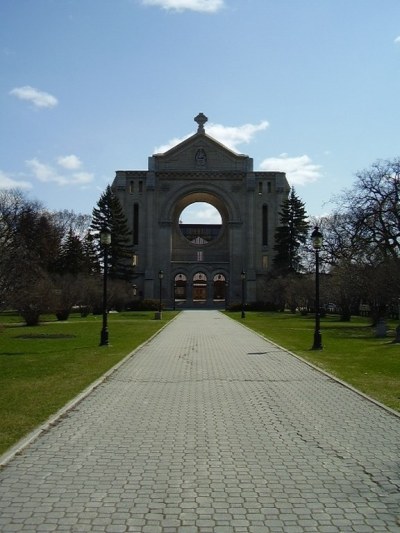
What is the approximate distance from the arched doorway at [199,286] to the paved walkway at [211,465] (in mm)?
72313

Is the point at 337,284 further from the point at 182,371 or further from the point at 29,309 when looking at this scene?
the point at 182,371

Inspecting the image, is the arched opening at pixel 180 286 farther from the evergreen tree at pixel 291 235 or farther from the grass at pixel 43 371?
the grass at pixel 43 371

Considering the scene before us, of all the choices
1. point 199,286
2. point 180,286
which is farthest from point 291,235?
point 180,286

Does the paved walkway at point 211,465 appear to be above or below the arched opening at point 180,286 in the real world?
below

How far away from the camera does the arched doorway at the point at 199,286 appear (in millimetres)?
84088

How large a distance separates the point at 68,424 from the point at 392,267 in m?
25.0

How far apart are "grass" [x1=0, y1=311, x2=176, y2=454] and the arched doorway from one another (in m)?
58.6

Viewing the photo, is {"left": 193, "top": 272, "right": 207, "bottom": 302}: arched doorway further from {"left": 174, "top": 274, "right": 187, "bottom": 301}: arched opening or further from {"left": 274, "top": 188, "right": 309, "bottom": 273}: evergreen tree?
{"left": 274, "top": 188, "right": 309, "bottom": 273}: evergreen tree

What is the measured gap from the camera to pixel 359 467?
20.6ft

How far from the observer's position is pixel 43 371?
1392 centimetres

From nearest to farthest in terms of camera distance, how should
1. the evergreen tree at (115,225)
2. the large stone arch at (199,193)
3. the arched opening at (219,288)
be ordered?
the evergreen tree at (115,225) < the large stone arch at (199,193) < the arched opening at (219,288)

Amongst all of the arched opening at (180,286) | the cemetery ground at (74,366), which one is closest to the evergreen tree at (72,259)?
the arched opening at (180,286)

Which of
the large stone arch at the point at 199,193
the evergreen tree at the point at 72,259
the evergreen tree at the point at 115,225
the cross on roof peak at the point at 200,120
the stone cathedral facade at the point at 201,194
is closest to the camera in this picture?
the evergreen tree at the point at 72,259

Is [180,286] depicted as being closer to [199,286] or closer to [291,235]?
[199,286]
